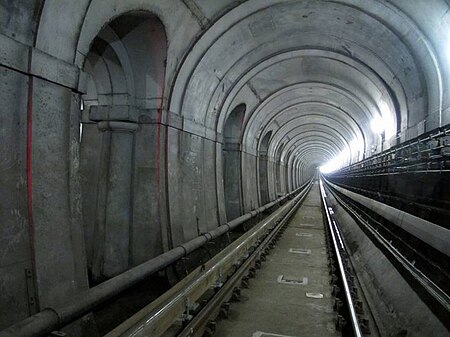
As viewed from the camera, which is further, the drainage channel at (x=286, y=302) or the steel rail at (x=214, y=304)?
the drainage channel at (x=286, y=302)

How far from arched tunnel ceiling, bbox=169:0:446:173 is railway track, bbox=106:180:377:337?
3.44 m

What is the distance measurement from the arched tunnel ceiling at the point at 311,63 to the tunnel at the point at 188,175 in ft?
0.21

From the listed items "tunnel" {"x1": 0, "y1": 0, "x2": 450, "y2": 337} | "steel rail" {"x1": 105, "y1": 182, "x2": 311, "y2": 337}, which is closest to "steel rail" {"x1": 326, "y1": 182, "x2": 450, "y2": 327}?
"tunnel" {"x1": 0, "y1": 0, "x2": 450, "y2": 337}

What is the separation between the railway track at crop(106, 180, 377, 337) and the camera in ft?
13.6

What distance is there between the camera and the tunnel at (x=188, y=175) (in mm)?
3744

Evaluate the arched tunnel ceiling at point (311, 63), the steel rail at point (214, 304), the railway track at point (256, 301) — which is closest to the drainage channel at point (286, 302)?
the railway track at point (256, 301)

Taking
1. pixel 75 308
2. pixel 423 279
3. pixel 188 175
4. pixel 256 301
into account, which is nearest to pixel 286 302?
pixel 256 301

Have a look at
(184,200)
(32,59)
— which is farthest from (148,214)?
(32,59)

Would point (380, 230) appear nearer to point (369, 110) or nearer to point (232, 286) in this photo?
point (232, 286)

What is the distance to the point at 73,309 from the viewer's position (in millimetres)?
3680

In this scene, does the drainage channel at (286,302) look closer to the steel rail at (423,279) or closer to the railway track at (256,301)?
the railway track at (256,301)

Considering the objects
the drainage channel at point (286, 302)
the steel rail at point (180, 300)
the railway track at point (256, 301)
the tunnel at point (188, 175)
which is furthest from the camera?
the drainage channel at point (286, 302)

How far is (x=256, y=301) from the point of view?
564 centimetres

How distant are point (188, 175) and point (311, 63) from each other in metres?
6.89
